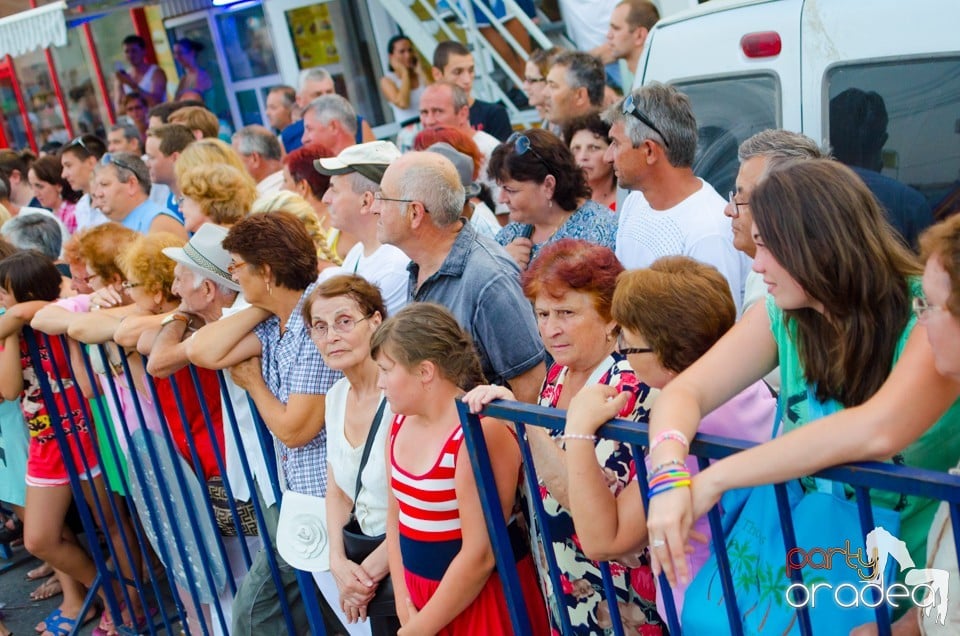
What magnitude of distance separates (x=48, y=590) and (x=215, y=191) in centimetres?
271

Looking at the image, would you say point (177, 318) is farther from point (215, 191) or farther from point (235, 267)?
point (215, 191)

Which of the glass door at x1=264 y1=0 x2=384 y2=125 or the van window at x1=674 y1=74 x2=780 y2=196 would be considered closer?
the van window at x1=674 y1=74 x2=780 y2=196

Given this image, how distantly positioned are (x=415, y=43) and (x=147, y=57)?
5.46 m

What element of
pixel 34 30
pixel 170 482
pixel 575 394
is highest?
pixel 34 30

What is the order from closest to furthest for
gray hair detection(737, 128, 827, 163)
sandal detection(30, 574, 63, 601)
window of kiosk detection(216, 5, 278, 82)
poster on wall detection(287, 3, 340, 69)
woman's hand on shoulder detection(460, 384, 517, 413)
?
woman's hand on shoulder detection(460, 384, 517, 413) → gray hair detection(737, 128, 827, 163) → sandal detection(30, 574, 63, 601) → poster on wall detection(287, 3, 340, 69) → window of kiosk detection(216, 5, 278, 82)

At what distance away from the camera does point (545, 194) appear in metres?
4.48

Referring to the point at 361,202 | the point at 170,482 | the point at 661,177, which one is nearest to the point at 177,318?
the point at 170,482

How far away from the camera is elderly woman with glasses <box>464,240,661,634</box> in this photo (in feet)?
8.57

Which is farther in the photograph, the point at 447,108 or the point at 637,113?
the point at 447,108

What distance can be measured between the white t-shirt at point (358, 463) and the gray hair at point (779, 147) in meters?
1.41

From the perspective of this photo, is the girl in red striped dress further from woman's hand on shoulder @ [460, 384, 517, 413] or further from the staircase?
the staircase

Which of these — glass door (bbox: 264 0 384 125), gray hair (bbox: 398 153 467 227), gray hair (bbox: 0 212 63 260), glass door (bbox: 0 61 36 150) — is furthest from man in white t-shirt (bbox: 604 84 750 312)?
glass door (bbox: 0 61 36 150)

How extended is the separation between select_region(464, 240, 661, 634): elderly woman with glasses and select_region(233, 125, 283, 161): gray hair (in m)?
4.56

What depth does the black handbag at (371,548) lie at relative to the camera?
3.27 metres
